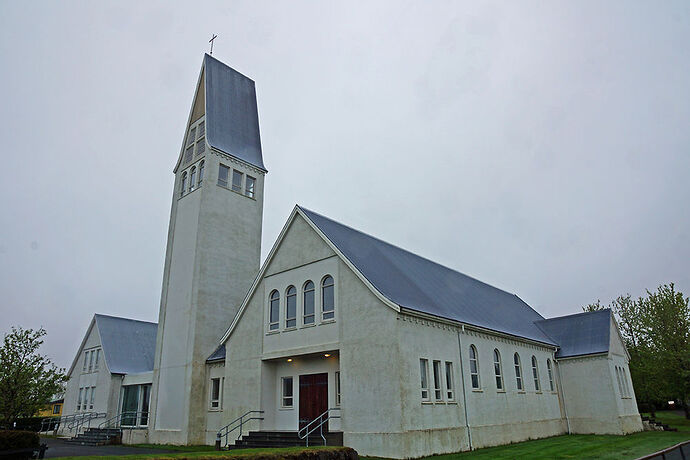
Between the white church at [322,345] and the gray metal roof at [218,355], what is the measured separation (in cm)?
9

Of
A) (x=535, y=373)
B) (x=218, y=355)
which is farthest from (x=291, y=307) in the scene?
(x=535, y=373)

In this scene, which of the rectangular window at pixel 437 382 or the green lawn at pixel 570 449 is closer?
the green lawn at pixel 570 449

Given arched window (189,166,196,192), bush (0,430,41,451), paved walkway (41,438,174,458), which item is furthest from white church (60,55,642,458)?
→ bush (0,430,41,451)

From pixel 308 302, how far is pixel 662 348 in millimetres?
30430

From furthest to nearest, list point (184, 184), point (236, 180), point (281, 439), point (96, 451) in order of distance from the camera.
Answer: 1. point (184, 184)
2. point (236, 180)
3. point (96, 451)
4. point (281, 439)

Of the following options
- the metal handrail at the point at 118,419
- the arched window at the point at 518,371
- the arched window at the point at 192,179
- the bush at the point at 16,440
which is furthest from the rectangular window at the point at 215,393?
the arched window at the point at 518,371

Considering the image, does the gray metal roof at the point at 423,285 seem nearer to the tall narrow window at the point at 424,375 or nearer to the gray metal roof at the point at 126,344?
the tall narrow window at the point at 424,375

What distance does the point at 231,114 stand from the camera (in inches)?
1372

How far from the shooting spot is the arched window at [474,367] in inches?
883

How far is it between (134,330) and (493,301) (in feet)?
104

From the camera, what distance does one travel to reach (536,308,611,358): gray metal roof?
30.6m

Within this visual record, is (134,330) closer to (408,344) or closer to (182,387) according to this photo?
(182,387)

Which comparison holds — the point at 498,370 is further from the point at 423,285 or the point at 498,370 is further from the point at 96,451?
the point at 96,451

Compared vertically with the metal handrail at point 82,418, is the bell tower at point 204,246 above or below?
above
